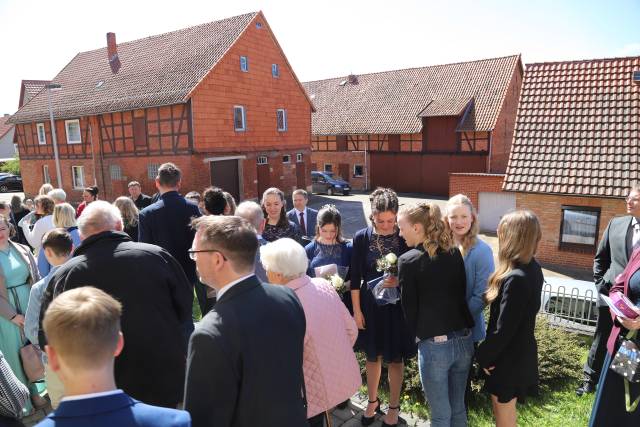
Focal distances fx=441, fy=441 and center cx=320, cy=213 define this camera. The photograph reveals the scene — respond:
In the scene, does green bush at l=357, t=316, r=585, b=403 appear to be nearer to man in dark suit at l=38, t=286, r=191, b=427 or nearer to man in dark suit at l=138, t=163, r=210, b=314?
man in dark suit at l=138, t=163, r=210, b=314

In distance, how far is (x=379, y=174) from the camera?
30562 mm

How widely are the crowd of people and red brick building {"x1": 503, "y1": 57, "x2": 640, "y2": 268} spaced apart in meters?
7.05

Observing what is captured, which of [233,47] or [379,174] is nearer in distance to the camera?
[233,47]

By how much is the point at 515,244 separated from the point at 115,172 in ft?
76.2

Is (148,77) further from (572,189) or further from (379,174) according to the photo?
(572,189)

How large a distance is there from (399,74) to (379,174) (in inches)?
316

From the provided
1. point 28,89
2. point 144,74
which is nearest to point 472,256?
point 144,74

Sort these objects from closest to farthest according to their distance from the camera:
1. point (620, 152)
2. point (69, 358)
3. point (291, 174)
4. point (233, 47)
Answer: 1. point (69, 358)
2. point (620, 152)
3. point (233, 47)
4. point (291, 174)

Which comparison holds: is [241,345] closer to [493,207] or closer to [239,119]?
[493,207]

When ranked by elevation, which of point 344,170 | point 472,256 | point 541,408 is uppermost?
point 472,256

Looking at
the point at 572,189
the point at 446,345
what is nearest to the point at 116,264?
→ the point at 446,345

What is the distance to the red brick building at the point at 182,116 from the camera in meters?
20.7

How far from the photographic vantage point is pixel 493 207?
1681 centimetres

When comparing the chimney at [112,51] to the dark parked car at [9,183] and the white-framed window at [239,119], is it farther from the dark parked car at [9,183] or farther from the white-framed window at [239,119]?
the dark parked car at [9,183]
